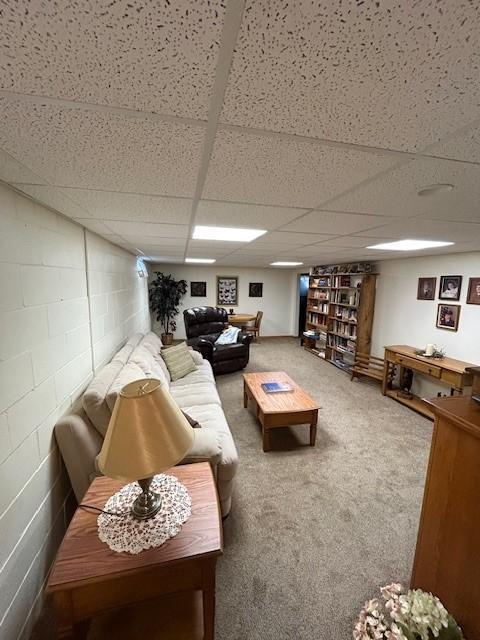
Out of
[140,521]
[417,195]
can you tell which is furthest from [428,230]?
[140,521]

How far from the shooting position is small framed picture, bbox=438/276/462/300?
10.7 ft

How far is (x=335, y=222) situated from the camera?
1.76 m

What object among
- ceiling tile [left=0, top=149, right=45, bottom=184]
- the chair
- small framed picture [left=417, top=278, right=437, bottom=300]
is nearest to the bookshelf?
small framed picture [left=417, top=278, right=437, bottom=300]

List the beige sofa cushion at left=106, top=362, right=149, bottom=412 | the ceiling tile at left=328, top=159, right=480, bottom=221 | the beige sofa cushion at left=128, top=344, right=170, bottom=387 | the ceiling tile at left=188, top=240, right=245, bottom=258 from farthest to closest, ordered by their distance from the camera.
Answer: the ceiling tile at left=188, top=240, right=245, bottom=258 → the beige sofa cushion at left=128, top=344, right=170, bottom=387 → the beige sofa cushion at left=106, top=362, right=149, bottom=412 → the ceiling tile at left=328, top=159, right=480, bottom=221

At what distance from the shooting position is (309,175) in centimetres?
102

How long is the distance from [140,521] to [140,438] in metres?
0.44

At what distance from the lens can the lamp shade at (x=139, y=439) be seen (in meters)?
1.00

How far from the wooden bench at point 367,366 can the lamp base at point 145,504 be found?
151 inches

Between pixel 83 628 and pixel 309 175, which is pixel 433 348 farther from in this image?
pixel 83 628

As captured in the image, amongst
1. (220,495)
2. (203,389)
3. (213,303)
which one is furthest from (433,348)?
(213,303)

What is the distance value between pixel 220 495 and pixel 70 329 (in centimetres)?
150

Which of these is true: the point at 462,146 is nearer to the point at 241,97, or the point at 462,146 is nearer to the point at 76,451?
the point at 241,97

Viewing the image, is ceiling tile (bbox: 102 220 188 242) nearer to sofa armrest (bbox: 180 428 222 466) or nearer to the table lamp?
the table lamp

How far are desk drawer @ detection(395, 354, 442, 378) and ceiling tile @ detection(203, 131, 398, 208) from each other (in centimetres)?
289
